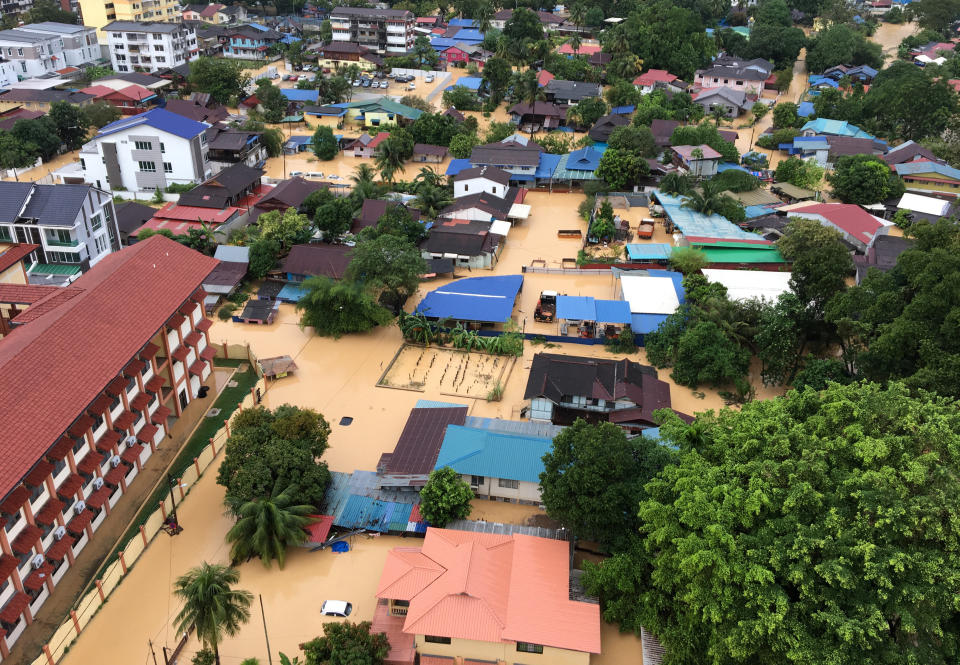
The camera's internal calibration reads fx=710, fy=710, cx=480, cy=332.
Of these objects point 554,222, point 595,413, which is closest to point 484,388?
point 595,413

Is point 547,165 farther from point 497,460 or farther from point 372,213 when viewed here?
point 497,460

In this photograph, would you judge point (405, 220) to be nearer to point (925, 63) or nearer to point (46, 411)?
point (46, 411)

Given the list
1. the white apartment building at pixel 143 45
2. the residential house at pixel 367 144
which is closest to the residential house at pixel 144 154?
the residential house at pixel 367 144

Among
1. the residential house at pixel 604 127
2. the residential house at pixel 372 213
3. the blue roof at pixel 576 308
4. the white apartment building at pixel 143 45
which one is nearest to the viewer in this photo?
the blue roof at pixel 576 308

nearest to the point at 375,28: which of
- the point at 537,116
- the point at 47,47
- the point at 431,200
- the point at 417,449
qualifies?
the point at 537,116

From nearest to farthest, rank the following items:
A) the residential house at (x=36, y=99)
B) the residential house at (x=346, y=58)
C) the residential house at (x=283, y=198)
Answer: the residential house at (x=283, y=198)
the residential house at (x=36, y=99)
the residential house at (x=346, y=58)

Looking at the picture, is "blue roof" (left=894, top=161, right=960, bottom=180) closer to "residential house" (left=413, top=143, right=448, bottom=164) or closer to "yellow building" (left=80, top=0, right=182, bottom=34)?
"residential house" (left=413, top=143, right=448, bottom=164)

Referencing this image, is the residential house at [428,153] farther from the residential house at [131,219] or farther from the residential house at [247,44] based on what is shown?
the residential house at [247,44]
